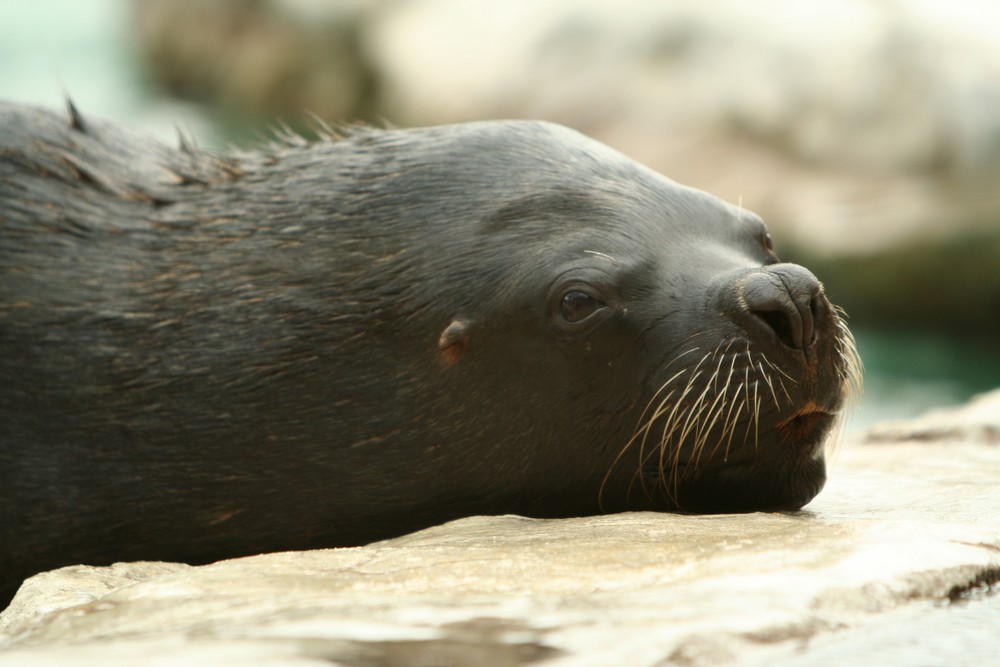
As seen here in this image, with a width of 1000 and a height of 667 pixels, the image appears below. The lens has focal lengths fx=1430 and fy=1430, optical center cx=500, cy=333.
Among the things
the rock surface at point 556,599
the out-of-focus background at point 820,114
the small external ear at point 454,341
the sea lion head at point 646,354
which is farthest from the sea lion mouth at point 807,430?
the out-of-focus background at point 820,114

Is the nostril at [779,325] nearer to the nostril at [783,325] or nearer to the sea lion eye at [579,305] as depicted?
the nostril at [783,325]

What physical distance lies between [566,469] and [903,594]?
5.22 feet

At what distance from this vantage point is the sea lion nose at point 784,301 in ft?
13.5

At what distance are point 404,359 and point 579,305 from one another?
0.60 metres

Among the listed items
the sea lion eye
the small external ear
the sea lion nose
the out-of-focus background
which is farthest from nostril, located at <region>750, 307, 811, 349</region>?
the out-of-focus background

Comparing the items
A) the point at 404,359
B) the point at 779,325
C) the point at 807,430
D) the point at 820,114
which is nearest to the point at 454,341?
the point at 404,359

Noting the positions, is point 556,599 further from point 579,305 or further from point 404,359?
point 404,359

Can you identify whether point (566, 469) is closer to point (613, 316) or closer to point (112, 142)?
point (613, 316)

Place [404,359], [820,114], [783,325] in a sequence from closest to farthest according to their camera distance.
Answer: [783,325] < [404,359] < [820,114]

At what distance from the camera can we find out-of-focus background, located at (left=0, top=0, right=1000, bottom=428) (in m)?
14.3

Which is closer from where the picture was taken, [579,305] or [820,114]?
[579,305]

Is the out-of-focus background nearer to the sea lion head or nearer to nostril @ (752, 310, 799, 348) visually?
the sea lion head

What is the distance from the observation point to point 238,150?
5488 millimetres

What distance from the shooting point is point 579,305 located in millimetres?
4320
